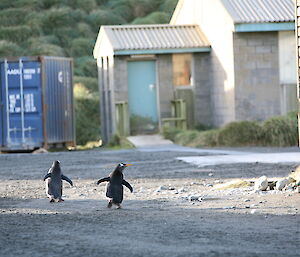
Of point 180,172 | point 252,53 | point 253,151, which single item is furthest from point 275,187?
point 252,53

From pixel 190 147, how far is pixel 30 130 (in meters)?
5.85

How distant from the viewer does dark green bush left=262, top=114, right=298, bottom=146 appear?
86.4 feet

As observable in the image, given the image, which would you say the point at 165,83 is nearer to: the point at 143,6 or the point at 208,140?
the point at 208,140

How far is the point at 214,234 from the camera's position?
10133mm

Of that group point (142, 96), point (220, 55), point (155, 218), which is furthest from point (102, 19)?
point (155, 218)

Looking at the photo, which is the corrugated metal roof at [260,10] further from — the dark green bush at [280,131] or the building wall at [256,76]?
the dark green bush at [280,131]

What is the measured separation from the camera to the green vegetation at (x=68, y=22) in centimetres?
4884

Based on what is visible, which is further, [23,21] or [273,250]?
[23,21]

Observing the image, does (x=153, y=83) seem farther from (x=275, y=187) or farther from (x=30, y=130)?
(x=275, y=187)

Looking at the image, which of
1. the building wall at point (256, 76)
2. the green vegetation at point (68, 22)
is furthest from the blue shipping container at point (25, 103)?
the green vegetation at point (68, 22)

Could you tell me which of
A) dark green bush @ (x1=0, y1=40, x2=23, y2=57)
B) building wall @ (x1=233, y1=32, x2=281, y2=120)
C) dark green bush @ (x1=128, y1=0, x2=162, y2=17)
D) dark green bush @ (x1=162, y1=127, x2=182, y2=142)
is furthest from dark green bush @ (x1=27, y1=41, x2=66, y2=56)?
building wall @ (x1=233, y1=32, x2=281, y2=120)

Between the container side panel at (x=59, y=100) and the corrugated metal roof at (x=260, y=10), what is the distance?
6182mm

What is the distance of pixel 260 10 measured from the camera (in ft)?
97.6

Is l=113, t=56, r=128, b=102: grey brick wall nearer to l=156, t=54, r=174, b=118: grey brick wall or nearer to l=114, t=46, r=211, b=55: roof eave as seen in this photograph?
l=114, t=46, r=211, b=55: roof eave
